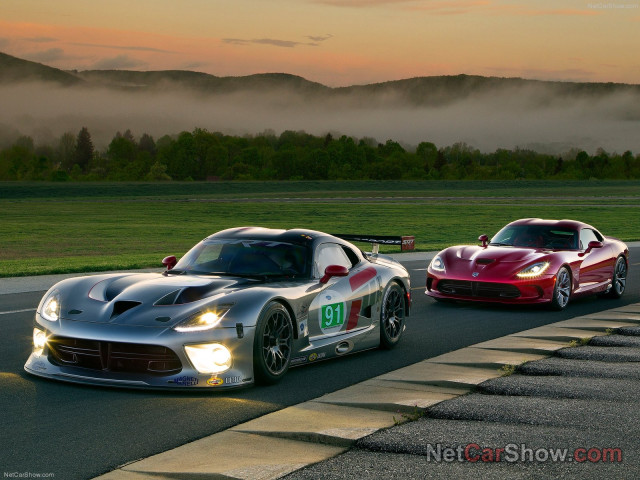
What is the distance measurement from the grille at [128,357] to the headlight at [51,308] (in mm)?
402

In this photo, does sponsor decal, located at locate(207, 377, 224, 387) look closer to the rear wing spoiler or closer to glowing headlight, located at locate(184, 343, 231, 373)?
glowing headlight, located at locate(184, 343, 231, 373)

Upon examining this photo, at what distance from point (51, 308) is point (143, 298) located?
2.76ft

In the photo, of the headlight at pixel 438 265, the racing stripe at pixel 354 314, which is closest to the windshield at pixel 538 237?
the headlight at pixel 438 265

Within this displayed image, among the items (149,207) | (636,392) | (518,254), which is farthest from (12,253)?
(149,207)

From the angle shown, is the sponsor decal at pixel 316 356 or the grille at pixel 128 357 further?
the sponsor decal at pixel 316 356

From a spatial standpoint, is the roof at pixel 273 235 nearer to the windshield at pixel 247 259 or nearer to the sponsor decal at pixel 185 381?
the windshield at pixel 247 259

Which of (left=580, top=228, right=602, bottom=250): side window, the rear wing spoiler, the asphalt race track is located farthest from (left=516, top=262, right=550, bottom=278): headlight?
the asphalt race track

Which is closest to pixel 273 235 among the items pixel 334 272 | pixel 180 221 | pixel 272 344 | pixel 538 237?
pixel 334 272

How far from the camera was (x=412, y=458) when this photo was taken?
590 cm

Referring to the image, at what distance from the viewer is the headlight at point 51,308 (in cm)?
812

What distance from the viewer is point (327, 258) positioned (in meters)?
9.91

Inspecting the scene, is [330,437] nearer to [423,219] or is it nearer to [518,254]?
[518,254]

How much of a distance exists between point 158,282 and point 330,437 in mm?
2856

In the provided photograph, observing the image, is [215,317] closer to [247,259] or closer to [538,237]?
[247,259]
